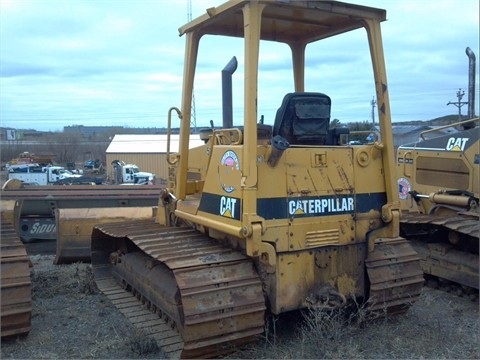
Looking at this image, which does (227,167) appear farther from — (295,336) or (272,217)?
(295,336)

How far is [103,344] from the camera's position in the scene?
4699 millimetres

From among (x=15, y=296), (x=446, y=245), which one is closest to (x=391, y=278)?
(x=446, y=245)

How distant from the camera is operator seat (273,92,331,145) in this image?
15.0 feet

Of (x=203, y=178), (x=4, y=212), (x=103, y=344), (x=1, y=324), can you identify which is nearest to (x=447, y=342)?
(x=203, y=178)

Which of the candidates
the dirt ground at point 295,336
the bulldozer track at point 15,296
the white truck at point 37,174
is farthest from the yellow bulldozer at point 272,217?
the white truck at point 37,174

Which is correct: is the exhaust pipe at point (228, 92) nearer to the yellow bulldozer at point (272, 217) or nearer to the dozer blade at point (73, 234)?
the yellow bulldozer at point (272, 217)

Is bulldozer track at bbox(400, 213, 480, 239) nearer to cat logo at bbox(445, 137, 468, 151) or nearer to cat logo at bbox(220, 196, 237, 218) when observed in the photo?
cat logo at bbox(445, 137, 468, 151)

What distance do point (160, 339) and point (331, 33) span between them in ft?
10.7

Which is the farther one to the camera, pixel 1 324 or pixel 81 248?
pixel 81 248

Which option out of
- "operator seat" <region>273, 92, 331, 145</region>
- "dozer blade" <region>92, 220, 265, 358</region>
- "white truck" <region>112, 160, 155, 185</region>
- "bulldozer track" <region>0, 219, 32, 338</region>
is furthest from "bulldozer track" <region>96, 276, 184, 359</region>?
"white truck" <region>112, 160, 155, 185</region>

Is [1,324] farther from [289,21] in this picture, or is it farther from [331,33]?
[331,33]

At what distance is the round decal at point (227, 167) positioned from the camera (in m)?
4.36

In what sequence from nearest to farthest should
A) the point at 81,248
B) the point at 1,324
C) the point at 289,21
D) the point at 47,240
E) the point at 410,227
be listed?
1. the point at 1,324
2. the point at 289,21
3. the point at 410,227
4. the point at 81,248
5. the point at 47,240

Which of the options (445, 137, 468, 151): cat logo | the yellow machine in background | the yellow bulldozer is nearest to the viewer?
the yellow bulldozer
